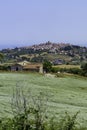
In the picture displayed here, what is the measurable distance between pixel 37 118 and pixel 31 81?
24491 mm

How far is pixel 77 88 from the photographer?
35.8 meters

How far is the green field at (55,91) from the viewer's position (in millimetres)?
21802

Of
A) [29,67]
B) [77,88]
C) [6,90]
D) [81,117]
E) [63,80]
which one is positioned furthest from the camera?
[29,67]

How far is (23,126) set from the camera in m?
11.6

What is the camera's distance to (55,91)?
31.7 m

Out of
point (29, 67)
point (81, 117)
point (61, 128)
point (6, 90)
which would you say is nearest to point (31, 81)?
point (6, 90)

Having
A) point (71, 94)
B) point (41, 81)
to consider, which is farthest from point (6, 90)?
point (41, 81)

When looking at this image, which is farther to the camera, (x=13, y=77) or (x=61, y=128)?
(x=13, y=77)

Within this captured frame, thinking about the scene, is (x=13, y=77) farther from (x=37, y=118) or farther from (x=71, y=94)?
(x=37, y=118)

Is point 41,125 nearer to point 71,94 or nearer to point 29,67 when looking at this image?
point 71,94

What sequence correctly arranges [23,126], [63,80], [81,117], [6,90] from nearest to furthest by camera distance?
[23,126] → [81,117] → [6,90] → [63,80]

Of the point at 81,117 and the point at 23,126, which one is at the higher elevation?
the point at 23,126

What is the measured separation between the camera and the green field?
21802 millimetres

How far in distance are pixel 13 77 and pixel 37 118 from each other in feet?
85.4
